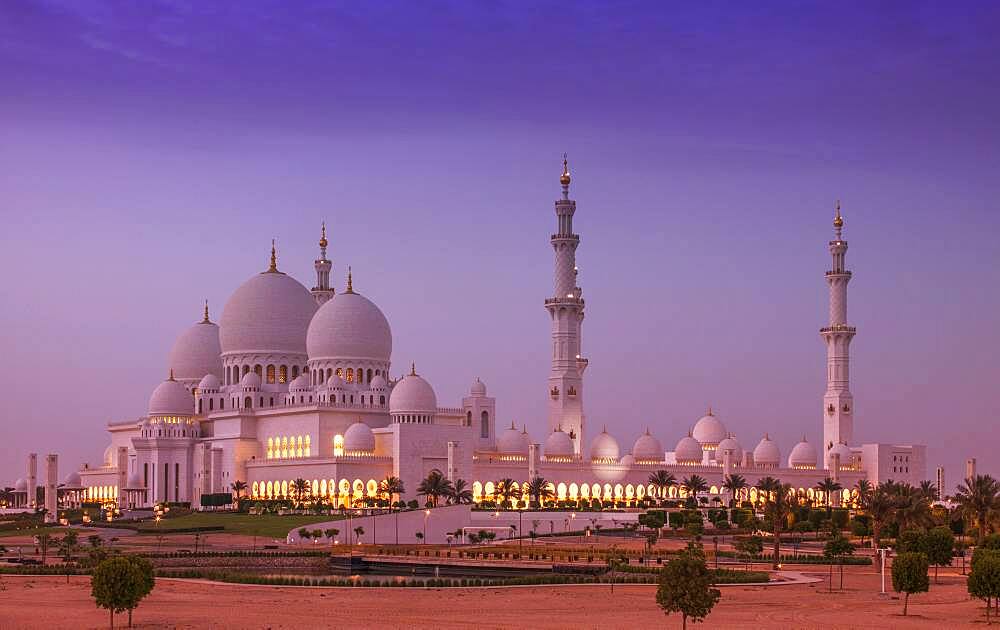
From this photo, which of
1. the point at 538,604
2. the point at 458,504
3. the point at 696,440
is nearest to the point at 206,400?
the point at 458,504

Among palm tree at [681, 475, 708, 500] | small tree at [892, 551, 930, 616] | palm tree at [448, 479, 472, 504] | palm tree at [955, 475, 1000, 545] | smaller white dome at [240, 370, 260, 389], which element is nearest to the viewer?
small tree at [892, 551, 930, 616]

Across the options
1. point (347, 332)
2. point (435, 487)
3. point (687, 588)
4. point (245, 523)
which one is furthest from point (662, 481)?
point (687, 588)

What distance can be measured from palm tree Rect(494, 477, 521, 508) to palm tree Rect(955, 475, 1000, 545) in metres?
32.6

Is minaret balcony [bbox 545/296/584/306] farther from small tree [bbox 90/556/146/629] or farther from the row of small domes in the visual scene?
small tree [bbox 90/556/146/629]

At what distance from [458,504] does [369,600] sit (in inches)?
1607

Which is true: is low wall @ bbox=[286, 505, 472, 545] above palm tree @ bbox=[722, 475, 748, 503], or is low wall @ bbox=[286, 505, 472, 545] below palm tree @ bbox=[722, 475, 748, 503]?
below

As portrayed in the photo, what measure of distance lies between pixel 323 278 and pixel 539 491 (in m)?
33.9

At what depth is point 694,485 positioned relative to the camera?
10500 cm

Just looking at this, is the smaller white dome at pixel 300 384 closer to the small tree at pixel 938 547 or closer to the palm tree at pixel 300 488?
the palm tree at pixel 300 488

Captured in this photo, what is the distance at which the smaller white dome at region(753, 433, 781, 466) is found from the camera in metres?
125

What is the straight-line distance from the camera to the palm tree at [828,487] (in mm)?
107812

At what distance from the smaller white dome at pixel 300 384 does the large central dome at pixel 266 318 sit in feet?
16.4

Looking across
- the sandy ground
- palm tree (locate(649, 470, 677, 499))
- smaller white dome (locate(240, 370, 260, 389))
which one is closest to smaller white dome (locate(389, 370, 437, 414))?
smaller white dome (locate(240, 370, 260, 389))

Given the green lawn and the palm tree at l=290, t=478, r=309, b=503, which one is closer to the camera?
the green lawn
